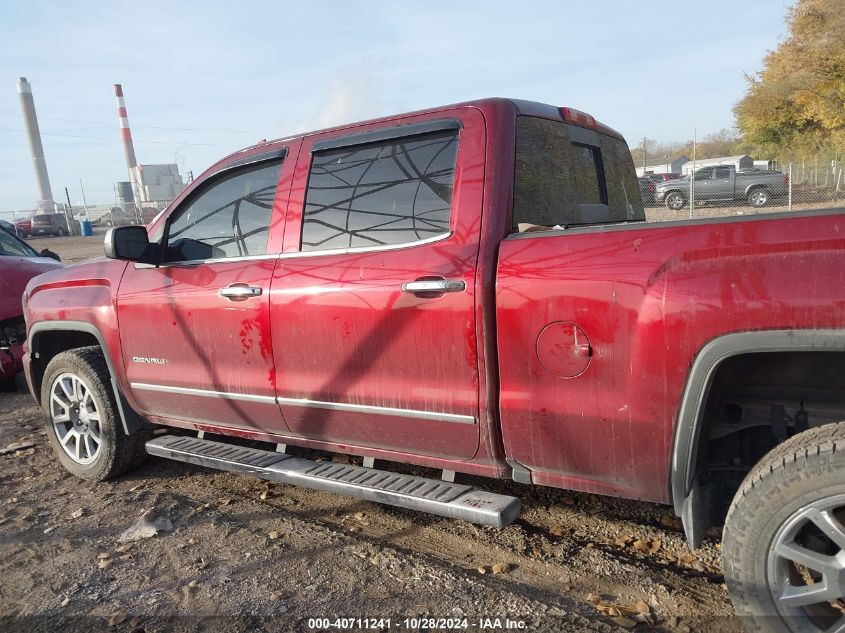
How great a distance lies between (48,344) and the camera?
182 inches

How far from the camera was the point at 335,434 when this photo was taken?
3.22 m

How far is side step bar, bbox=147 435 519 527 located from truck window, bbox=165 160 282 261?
43.3 inches

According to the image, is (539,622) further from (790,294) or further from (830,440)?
(790,294)

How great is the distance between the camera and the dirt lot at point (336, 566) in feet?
8.70

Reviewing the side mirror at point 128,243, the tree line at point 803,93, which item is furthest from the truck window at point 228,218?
the tree line at point 803,93

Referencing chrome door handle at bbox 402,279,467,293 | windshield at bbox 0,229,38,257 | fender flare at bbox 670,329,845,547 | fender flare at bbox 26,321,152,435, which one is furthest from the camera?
windshield at bbox 0,229,38,257

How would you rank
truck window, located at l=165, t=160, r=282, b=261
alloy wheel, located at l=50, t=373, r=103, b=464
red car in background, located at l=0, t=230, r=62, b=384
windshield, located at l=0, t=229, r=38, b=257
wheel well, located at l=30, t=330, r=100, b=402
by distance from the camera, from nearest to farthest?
truck window, located at l=165, t=160, r=282, b=261, alloy wheel, located at l=50, t=373, r=103, b=464, wheel well, located at l=30, t=330, r=100, b=402, red car in background, located at l=0, t=230, r=62, b=384, windshield, located at l=0, t=229, r=38, b=257

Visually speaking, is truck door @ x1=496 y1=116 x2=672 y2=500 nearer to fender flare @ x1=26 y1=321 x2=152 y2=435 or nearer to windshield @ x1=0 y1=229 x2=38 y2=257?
fender flare @ x1=26 y1=321 x2=152 y2=435

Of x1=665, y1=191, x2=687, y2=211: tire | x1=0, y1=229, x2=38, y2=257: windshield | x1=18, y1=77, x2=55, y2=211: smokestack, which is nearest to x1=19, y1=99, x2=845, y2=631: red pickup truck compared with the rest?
x1=0, y1=229, x2=38, y2=257: windshield

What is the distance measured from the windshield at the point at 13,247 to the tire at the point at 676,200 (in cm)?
2143

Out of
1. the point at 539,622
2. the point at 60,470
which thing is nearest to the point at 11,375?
the point at 60,470

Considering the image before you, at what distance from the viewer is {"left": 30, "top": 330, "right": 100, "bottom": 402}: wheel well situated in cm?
452

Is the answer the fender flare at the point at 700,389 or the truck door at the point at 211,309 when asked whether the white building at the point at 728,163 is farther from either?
the fender flare at the point at 700,389

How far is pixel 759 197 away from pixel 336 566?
2311 centimetres
